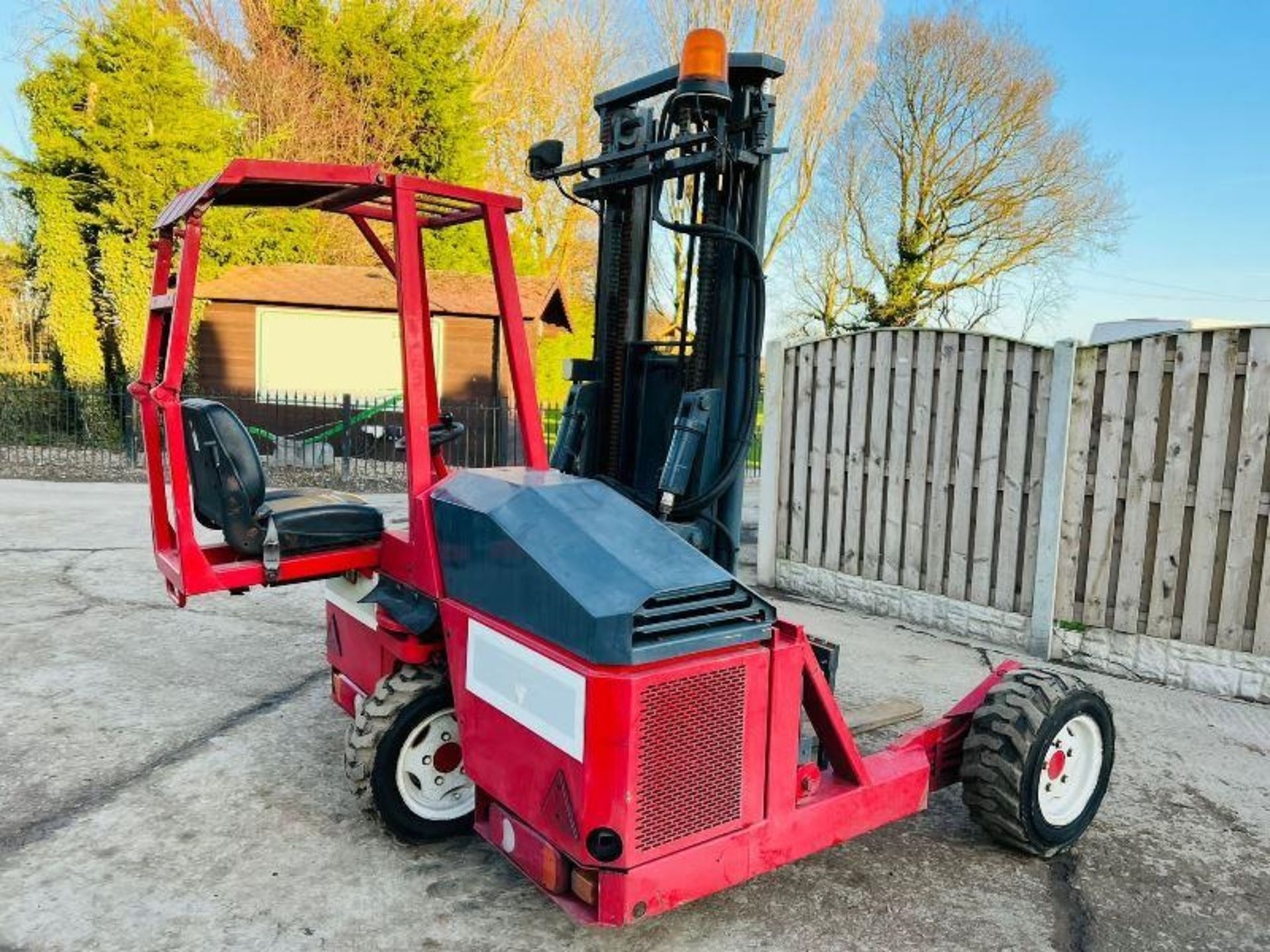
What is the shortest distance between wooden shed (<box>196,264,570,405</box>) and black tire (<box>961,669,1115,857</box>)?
52.1 ft

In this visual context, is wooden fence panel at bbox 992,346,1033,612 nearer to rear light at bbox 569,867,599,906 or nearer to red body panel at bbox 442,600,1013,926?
red body panel at bbox 442,600,1013,926

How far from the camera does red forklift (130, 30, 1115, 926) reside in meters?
2.80

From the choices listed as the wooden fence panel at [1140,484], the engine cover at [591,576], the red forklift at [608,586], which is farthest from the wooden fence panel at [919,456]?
the engine cover at [591,576]

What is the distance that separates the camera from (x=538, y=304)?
19.3 meters

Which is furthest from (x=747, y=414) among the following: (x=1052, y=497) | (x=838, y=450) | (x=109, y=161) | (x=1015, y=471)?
(x=109, y=161)

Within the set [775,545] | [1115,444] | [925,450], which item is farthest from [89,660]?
[1115,444]

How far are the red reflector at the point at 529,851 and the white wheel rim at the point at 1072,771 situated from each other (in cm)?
193

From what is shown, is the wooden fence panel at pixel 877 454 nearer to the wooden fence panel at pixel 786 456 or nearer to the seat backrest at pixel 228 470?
the wooden fence panel at pixel 786 456

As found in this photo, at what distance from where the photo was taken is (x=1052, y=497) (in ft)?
21.2

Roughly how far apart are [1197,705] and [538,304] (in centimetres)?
1523

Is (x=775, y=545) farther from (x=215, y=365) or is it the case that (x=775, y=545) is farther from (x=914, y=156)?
(x=914, y=156)

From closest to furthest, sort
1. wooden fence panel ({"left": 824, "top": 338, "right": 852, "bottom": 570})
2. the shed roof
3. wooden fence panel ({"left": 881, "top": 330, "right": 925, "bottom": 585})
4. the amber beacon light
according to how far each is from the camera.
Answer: the amber beacon light < wooden fence panel ({"left": 881, "top": 330, "right": 925, "bottom": 585}) < wooden fence panel ({"left": 824, "top": 338, "right": 852, "bottom": 570}) < the shed roof

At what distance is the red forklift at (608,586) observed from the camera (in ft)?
9.20

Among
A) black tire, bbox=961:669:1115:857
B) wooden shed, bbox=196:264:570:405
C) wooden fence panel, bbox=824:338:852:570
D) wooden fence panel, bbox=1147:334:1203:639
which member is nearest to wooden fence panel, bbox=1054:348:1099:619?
wooden fence panel, bbox=1147:334:1203:639
